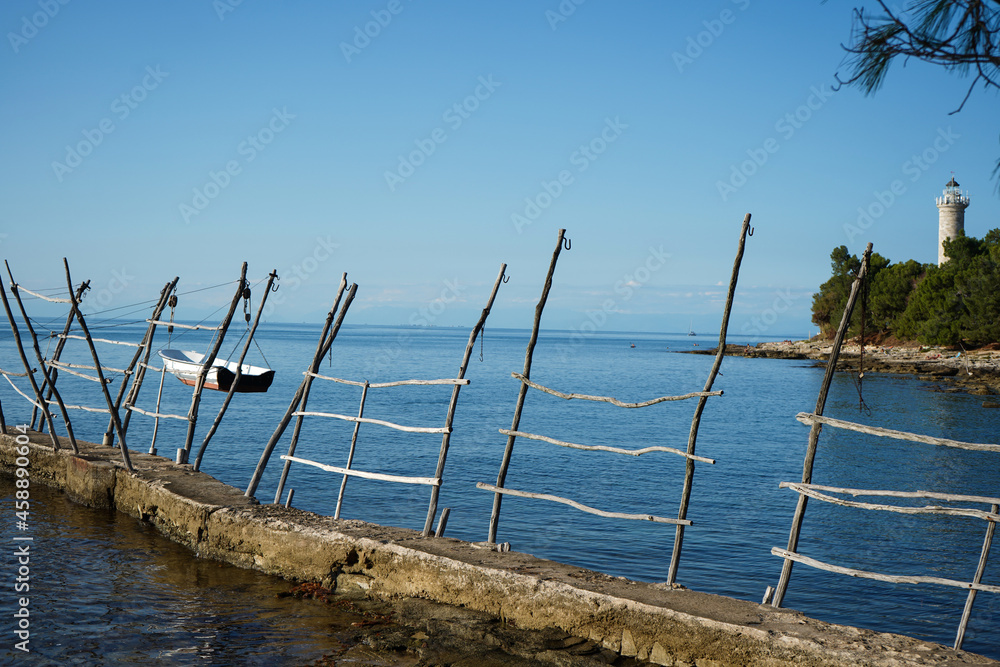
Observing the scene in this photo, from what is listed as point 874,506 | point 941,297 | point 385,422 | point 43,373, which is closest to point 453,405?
point 385,422

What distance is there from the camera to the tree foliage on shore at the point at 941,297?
123 feet

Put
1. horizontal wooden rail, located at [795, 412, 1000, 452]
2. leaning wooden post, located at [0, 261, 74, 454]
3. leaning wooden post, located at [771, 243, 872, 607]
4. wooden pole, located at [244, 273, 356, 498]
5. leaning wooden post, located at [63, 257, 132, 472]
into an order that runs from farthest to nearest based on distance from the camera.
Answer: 1. leaning wooden post, located at [0, 261, 74, 454]
2. leaning wooden post, located at [63, 257, 132, 472]
3. wooden pole, located at [244, 273, 356, 498]
4. leaning wooden post, located at [771, 243, 872, 607]
5. horizontal wooden rail, located at [795, 412, 1000, 452]

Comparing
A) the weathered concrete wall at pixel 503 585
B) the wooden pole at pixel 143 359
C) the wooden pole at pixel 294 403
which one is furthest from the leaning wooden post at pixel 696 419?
the wooden pole at pixel 143 359

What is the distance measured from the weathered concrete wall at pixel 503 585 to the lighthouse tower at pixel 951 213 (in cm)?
5251

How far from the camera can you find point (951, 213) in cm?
4906

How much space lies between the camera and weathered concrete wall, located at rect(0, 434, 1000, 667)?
3.50 metres

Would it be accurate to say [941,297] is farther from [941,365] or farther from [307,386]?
[307,386]

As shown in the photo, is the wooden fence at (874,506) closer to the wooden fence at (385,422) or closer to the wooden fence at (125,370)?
the wooden fence at (385,422)

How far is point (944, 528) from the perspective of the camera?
30.8ft

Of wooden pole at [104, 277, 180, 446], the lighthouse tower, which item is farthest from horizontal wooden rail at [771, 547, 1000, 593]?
the lighthouse tower

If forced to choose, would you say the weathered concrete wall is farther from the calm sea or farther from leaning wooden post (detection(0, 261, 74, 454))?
A: leaning wooden post (detection(0, 261, 74, 454))

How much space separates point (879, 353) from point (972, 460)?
35707 mm

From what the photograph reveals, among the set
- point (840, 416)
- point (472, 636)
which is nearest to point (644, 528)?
point (472, 636)

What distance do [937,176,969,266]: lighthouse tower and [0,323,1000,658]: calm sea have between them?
28.1 metres
